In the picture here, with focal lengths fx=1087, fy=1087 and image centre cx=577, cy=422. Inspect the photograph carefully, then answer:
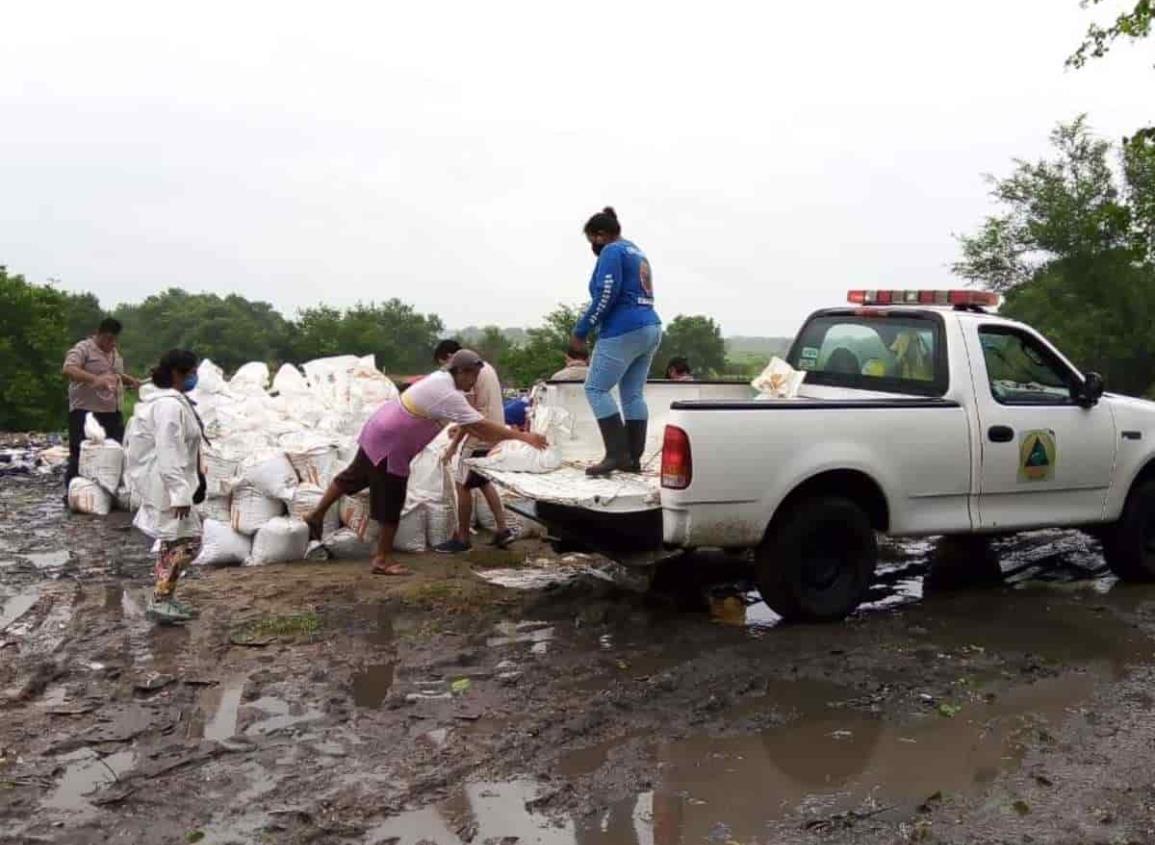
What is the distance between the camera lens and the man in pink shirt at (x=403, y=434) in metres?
6.99

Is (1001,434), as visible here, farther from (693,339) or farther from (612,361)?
(693,339)

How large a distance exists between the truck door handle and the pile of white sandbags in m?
3.92

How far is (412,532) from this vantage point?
26.6 ft

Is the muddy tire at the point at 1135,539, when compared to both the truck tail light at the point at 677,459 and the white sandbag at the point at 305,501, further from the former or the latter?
the white sandbag at the point at 305,501

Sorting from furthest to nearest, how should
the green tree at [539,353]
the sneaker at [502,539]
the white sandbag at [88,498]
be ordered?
the green tree at [539,353] → the white sandbag at [88,498] → the sneaker at [502,539]

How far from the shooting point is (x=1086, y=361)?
25844 mm

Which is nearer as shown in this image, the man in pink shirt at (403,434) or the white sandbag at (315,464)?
the man in pink shirt at (403,434)

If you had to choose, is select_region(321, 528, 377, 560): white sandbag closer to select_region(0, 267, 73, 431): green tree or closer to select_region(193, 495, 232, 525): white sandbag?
select_region(193, 495, 232, 525): white sandbag

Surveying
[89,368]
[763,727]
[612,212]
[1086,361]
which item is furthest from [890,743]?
[1086,361]

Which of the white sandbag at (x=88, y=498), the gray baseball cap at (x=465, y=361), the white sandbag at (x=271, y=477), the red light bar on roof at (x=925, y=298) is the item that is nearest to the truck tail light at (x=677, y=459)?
the gray baseball cap at (x=465, y=361)

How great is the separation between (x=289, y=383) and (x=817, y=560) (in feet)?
17.9

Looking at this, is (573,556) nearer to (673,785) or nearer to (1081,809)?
(673,785)

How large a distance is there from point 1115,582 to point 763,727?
4.02m

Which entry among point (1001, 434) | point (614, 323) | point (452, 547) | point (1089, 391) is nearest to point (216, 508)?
point (452, 547)
